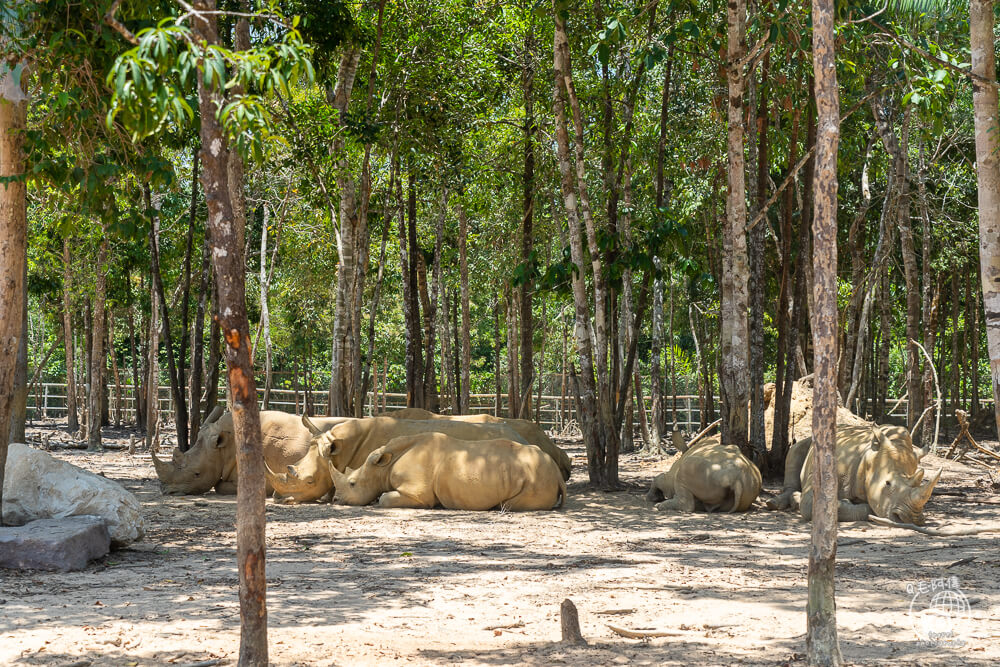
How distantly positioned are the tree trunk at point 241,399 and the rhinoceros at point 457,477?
698 centimetres

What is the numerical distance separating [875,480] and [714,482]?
1849 millimetres

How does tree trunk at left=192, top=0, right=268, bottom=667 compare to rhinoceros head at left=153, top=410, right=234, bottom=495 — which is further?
rhinoceros head at left=153, top=410, right=234, bottom=495

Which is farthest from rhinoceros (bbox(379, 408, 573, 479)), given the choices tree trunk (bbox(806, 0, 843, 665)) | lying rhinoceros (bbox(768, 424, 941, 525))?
tree trunk (bbox(806, 0, 843, 665))

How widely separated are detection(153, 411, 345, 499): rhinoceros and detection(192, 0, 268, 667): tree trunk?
818 centimetres

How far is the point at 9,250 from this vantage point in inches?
336

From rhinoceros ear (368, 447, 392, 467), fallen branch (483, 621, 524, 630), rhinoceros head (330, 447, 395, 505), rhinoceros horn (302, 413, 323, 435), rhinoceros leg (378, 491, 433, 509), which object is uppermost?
rhinoceros horn (302, 413, 323, 435)

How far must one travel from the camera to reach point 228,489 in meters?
13.2

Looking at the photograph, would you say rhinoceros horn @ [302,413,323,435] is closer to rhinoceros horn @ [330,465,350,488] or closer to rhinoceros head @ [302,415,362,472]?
rhinoceros head @ [302,415,362,472]

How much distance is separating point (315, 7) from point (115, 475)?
303 inches

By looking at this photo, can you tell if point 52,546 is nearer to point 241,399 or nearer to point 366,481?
point 241,399

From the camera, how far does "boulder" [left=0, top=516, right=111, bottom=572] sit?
763 cm

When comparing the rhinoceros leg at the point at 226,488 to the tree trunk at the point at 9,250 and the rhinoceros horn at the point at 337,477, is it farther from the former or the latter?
the tree trunk at the point at 9,250

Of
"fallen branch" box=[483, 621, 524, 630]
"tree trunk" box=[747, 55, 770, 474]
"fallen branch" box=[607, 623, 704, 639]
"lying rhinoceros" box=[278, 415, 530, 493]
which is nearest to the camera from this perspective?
"fallen branch" box=[607, 623, 704, 639]

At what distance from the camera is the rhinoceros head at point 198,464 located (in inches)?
512
